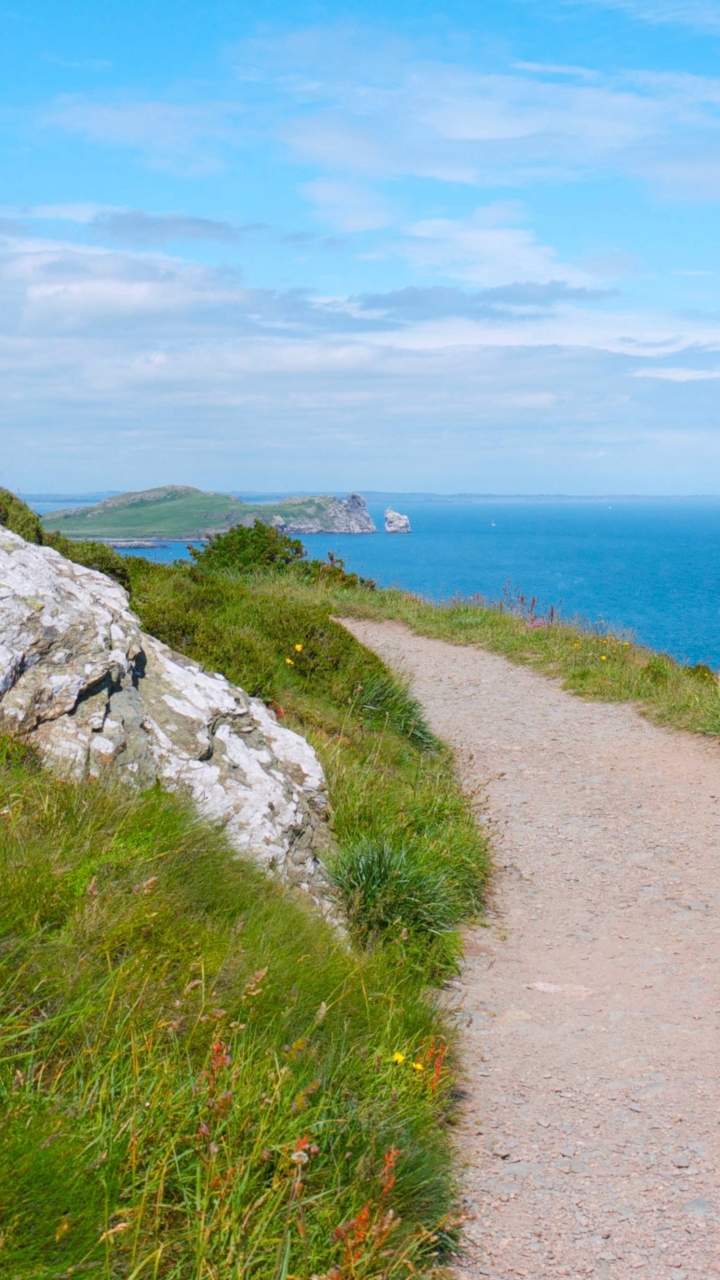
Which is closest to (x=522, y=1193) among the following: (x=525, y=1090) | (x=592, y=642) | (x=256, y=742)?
(x=525, y=1090)

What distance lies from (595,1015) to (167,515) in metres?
50.6

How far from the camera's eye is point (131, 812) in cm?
429

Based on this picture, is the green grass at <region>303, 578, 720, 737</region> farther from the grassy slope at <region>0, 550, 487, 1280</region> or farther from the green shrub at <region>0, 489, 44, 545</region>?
the grassy slope at <region>0, 550, 487, 1280</region>

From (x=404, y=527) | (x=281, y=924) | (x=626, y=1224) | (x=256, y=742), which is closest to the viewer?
(x=626, y=1224)

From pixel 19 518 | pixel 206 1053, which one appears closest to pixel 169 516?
pixel 19 518

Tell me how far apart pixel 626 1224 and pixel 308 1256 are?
1.46 metres

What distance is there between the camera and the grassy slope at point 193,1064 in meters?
2.41

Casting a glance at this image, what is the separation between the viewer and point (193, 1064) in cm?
302

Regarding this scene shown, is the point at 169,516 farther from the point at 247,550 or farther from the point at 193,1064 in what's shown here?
the point at 193,1064

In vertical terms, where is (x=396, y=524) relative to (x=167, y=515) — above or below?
above

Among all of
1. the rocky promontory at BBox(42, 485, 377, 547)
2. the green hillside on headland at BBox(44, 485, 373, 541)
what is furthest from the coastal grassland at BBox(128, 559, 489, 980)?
the green hillside on headland at BBox(44, 485, 373, 541)

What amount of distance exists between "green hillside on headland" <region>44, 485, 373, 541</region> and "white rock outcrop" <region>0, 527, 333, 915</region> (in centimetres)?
1537

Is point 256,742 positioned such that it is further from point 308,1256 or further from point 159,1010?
point 308,1256

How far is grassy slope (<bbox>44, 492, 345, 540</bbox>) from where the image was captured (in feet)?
134
